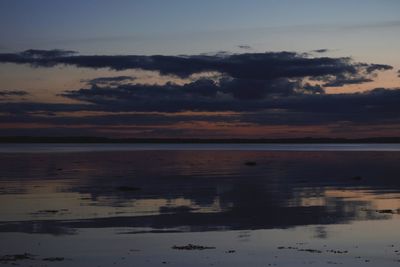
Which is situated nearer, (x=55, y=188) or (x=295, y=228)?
(x=295, y=228)

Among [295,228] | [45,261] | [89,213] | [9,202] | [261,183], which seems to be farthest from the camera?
[261,183]

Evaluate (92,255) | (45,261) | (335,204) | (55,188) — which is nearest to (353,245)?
(92,255)

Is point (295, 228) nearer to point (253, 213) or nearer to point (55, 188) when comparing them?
point (253, 213)

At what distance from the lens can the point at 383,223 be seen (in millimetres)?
24797

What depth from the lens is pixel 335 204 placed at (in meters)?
32.2

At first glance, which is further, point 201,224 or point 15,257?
point 201,224

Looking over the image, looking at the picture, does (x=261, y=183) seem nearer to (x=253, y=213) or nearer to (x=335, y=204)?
(x=335, y=204)

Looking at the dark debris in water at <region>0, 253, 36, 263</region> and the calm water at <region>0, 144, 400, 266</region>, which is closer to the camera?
the dark debris in water at <region>0, 253, 36, 263</region>

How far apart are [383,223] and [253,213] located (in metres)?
6.25

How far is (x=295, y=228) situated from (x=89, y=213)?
9.64 m

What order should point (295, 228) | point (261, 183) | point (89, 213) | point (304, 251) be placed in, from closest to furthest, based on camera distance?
1. point (304, 251)
2. point (295, 228)
3. point (89, 213)
4. point (261, 183)

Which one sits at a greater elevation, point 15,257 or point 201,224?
point 15,257

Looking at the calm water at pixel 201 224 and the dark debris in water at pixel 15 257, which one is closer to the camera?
the dark debris in water at pixel 15 257

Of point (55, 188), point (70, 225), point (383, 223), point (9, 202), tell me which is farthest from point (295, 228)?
point (55, 188)
